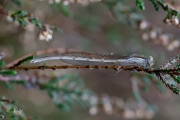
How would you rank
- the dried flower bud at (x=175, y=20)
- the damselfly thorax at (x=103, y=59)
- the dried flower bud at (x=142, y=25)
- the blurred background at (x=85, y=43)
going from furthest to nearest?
the blurred background at (x=85, y=43) → the dried flower bud at (x=142, y=25) → the dried flower bud at (x=175, y=20) → the damselfly thorax at (x=103, y=59)

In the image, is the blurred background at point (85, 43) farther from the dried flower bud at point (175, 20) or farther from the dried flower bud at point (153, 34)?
the dried flower bud at point (175, 20)

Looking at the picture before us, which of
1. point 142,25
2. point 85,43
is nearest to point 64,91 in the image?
point 142,25

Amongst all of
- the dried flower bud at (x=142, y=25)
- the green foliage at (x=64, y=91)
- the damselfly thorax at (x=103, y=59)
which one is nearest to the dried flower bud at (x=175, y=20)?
the damselfly thorax at (x=103, y=59)

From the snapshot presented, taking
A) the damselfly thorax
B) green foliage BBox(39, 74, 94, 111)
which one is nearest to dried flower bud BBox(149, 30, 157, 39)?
green foliage BBox(39, 74, 94, 111)

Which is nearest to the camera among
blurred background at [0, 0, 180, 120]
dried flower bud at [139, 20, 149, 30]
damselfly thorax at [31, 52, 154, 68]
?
damselfly thorax at [31, 52, 154, 68]

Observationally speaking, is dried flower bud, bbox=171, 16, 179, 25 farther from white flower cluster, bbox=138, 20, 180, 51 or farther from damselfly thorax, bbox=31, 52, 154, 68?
white flower cluster, bbox=138, 20, 180, 51

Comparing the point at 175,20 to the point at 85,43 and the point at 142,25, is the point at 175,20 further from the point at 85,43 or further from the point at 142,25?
the point at 85,43
